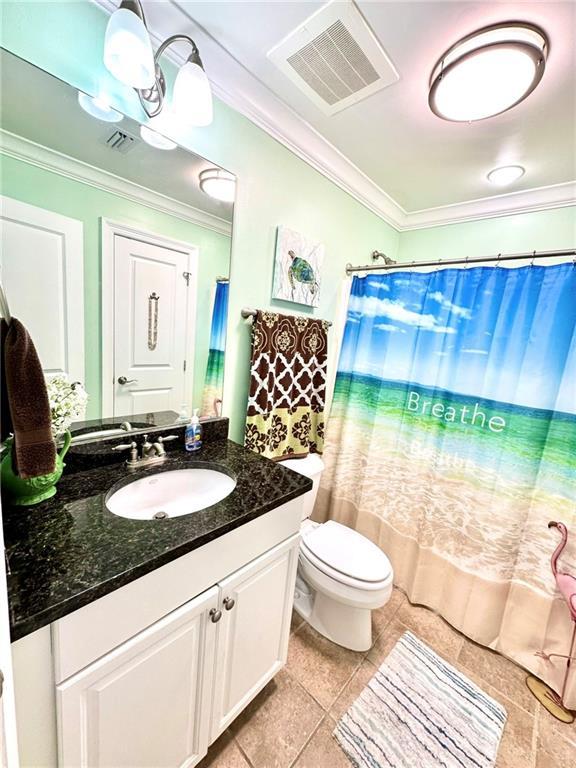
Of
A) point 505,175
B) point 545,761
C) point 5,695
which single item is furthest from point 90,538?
point 505,175

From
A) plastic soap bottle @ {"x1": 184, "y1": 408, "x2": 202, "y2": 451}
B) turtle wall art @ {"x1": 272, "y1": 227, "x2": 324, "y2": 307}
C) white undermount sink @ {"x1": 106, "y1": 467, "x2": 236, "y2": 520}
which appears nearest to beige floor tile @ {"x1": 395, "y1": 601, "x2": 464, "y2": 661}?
white undermount sink @ {"x1": 106, "y1": 467, "x2": 236, "y2": 520}

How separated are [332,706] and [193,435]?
120 centimetres

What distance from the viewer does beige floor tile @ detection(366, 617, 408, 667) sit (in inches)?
55.2

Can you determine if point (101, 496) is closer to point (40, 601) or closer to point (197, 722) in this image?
point (40, 601)

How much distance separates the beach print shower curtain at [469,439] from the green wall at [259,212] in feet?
1.30

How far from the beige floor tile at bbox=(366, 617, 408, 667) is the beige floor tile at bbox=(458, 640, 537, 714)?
A: 0.28 m

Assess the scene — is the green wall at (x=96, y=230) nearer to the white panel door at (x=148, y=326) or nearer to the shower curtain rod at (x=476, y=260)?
the white panel door at (x=148, y=326)

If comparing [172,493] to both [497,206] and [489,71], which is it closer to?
[489,71]

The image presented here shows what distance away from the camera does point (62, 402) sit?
0.90 metres

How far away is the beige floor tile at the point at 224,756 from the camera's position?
1.00 m

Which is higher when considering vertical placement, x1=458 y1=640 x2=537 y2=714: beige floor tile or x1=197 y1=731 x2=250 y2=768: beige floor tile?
x1=458 y1=640 x2=537 y2=714: beige floor tile

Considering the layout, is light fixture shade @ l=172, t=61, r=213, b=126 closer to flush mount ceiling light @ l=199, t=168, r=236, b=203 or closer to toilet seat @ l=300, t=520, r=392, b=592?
flush mount ceiling light @ l=199, t=168, r=236, b=203

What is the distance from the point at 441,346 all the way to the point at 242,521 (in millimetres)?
1346

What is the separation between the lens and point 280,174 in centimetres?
144
